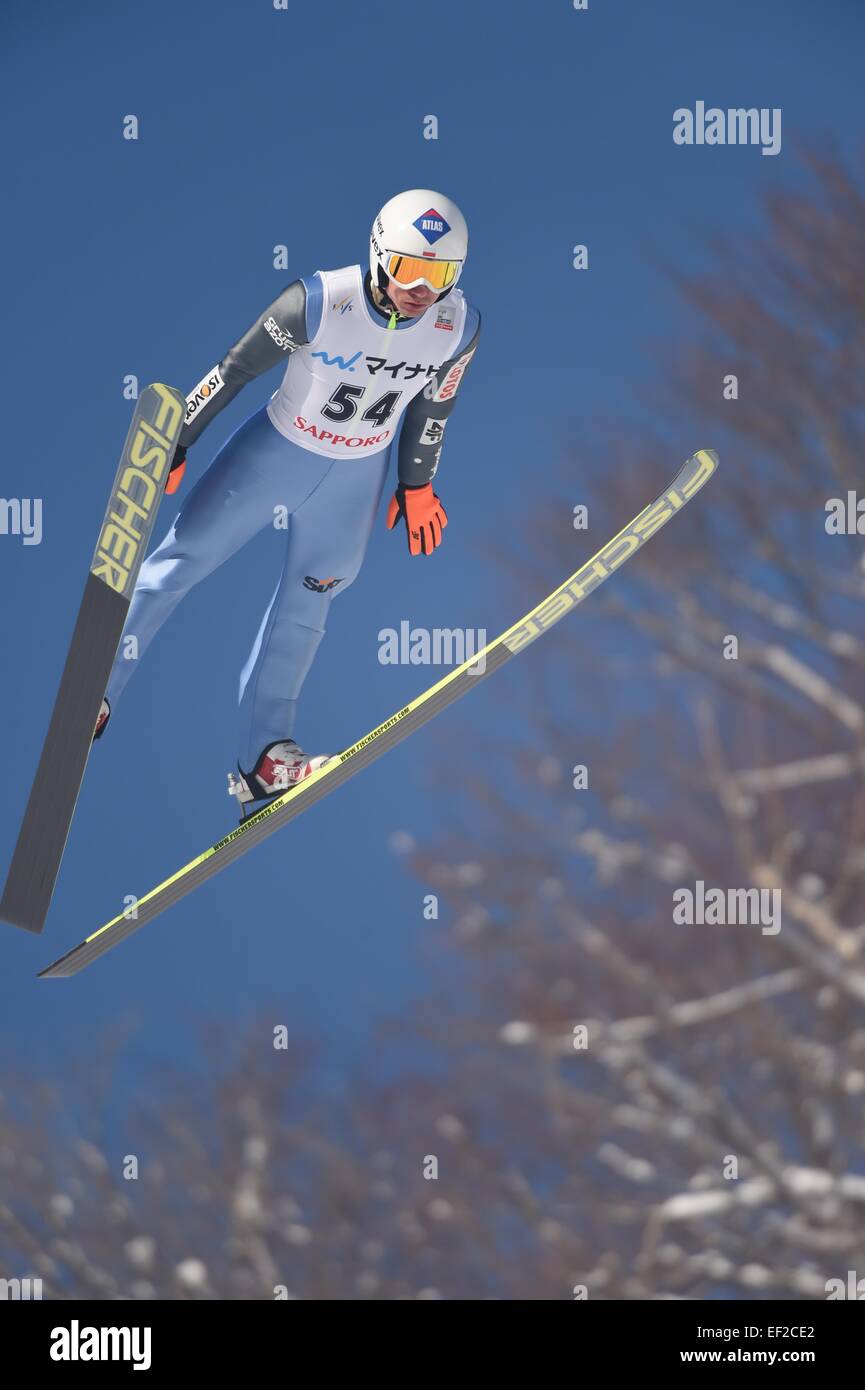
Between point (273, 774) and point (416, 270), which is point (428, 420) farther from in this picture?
point (273, 774)

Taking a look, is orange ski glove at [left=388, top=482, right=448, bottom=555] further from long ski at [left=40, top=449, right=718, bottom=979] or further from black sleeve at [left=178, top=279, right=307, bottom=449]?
black sleeve at [left=178, top=279, right=307, bottom=449]

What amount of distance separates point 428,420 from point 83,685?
124cm

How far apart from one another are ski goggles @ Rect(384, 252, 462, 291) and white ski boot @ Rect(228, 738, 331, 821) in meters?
1.34

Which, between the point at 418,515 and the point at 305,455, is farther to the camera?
the point at 418,515

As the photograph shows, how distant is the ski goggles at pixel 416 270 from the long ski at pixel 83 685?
658 millimetres

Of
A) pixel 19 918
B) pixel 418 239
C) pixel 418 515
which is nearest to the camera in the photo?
pixel 418 239

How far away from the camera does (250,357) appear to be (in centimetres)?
452

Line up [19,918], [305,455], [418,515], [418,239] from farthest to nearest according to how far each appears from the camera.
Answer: [418,515], [305,455], [19,918], [418,239]

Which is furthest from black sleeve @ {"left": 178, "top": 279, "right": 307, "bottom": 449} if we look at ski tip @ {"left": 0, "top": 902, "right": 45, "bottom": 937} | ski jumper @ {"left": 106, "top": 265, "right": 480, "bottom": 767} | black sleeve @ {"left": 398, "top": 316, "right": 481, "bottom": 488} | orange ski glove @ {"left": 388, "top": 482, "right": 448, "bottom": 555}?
ski tip @ {"left": 0, "top": 902, "right": 45, "bottom": 937}

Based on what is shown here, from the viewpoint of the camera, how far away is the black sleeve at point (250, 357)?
14.6 ft

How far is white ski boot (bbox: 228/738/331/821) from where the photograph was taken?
15.5 ft

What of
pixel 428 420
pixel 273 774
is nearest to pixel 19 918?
pixel 273 774

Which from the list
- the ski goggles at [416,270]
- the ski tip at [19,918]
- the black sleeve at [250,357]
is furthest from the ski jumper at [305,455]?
the ski tip at [19,918]
